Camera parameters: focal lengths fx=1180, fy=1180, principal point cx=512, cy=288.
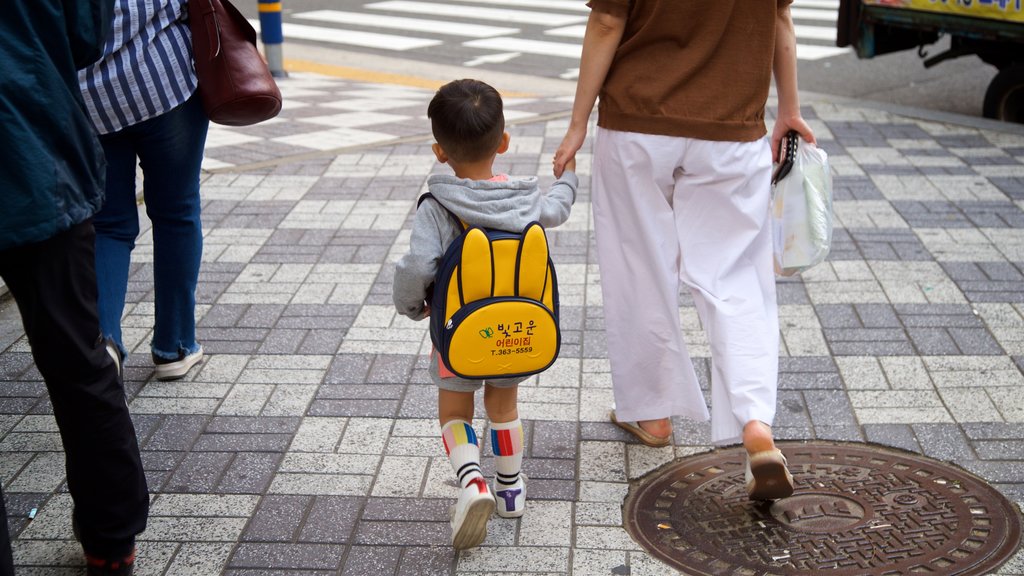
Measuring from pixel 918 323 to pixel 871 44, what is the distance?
4676 mm

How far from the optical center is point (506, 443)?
3201 mm

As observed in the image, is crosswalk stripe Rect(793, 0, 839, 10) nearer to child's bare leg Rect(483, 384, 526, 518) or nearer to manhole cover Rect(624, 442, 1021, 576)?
manhole cover Rect(624, 442, 1021, 576)

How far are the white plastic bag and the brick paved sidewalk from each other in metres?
0.66

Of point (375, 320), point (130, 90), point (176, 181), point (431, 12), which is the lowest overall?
point (431, 12)

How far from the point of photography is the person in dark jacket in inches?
96.4

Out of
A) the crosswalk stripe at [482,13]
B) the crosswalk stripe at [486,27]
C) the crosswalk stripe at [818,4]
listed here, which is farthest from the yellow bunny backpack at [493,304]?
the crosswalk stripe at [818,4]

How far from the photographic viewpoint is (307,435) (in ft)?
12.5

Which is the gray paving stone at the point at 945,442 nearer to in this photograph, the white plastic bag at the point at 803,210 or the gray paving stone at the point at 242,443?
the white plastic bag at the point at 803,210

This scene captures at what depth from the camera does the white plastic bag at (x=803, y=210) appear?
3.44m

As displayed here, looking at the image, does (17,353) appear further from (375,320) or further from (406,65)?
(406,65)

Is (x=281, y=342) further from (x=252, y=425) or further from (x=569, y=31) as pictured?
(x=569, y=31)

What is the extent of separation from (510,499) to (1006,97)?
6.49 m

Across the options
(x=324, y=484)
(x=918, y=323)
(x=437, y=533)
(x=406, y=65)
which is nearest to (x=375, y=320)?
(x=324, y=484)

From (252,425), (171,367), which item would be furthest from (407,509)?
(171,367)
